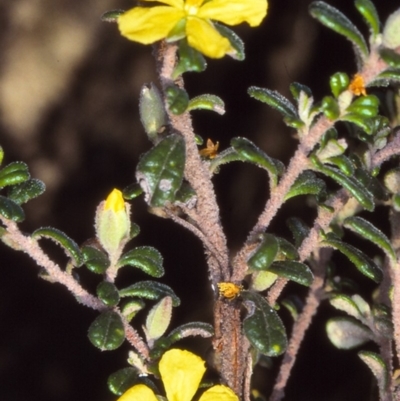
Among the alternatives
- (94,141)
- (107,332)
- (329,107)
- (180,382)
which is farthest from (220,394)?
(94,141)

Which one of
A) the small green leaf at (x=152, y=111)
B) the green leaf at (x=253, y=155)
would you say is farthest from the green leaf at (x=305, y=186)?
the small green leaf at (x=152, y=111)

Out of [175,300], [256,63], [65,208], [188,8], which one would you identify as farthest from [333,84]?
[65,208]

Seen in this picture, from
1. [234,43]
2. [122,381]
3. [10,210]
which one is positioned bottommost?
[122,381]

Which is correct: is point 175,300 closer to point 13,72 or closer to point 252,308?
point 252,308

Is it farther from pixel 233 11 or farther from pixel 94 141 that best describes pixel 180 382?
pixel 94 141

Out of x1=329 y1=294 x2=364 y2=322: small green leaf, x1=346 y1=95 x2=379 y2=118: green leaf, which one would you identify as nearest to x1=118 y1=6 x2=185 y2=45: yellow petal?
x1=346 y1=95 x2=379 y2=118: green leaf

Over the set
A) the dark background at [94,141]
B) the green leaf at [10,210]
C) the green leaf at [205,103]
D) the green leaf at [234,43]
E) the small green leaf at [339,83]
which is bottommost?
the dark background at [94,141]

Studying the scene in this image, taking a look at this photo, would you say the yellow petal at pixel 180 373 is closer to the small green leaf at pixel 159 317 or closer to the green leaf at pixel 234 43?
the small green leaf at pixel 159 317
